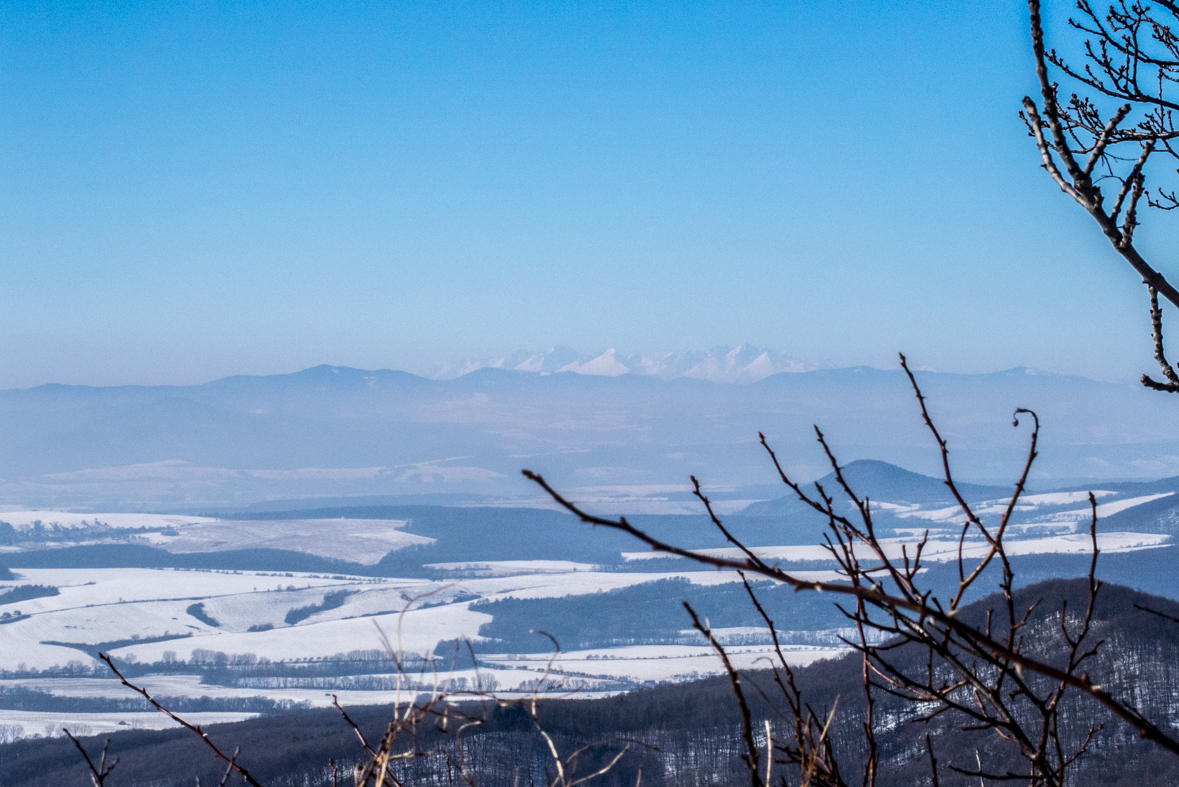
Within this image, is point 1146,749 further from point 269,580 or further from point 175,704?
point 269,580

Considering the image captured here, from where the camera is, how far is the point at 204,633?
336 feet

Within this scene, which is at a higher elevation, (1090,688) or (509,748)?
(1090,688)

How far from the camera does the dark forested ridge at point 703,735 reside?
28359mm

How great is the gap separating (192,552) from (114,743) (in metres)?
119

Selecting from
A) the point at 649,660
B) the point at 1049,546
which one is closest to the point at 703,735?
the point at 649,660

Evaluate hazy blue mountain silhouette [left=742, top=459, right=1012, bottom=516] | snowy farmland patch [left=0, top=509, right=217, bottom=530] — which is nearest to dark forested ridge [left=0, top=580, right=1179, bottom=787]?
hazy blue mountain silhouette [left=742, top=459, right=1012, bottom=516]

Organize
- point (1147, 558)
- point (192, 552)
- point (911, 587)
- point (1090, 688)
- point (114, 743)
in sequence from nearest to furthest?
point (1090, 688) < point (911, 587) < point (114, 743) < point (1147, 558) < point (192, 552)

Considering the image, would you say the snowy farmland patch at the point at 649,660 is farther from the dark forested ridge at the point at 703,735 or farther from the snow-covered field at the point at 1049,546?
the dark forested ridge at the point at 703,735

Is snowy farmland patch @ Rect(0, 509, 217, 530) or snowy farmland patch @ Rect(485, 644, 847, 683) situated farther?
snowy farmland patch @ Rect(0, 509, 217, 530)

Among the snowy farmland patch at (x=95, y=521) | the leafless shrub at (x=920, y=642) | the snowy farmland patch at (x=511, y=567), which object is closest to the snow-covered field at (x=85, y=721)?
the leafless shrub at (x=920, y=642)

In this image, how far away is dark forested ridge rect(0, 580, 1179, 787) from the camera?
28.4 metres

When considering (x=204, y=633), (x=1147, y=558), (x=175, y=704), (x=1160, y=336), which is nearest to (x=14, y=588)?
(x=204, y=633)

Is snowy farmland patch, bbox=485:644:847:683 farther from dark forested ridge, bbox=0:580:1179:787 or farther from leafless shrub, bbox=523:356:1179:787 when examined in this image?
leafless shrub, bbox=523:356:1179:787

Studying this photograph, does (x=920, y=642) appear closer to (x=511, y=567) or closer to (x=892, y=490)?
(x=511, y=567)
